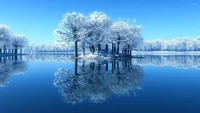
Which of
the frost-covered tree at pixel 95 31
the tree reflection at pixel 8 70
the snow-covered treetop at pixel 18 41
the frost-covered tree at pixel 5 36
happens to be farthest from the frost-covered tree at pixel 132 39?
the snow-covered treetop at pixel 18 41

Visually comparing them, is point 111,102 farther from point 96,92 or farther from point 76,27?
point 76,27

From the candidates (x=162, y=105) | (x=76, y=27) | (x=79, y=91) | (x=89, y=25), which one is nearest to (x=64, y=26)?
(x=76, y=27)

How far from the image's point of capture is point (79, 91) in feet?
41.0

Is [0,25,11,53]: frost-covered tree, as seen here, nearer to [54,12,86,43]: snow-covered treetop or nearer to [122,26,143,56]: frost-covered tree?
[54,12,86,43]: snow-covered treetop

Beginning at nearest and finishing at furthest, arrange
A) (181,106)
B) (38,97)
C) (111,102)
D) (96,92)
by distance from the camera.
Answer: (181,106) < (111,102) < (38,97) < (96,92)

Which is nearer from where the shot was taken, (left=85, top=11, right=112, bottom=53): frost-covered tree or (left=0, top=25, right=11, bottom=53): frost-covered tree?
(left=85, top=11, right=112, bottom=53): frost-covered tree

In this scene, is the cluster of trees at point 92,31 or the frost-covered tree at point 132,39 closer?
the cluster of trees at point 92,31

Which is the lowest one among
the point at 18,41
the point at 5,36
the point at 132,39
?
the point at 132,39

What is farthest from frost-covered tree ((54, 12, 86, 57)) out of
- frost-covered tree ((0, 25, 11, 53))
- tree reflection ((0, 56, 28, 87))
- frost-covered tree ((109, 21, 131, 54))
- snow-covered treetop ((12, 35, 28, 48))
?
snow-covered treetop ((12, 35, 28, 48))

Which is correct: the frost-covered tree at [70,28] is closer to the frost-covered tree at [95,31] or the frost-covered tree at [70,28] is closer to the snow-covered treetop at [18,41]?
the frost-covered tree at [95,31]

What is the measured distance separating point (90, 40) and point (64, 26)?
359 inches

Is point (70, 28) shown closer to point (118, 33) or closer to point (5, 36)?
point (118, 33)

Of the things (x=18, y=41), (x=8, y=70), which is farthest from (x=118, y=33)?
(x=18, y=41)

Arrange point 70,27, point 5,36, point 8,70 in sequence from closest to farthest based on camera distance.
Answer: point 8,70 → point 70,27 → point 5,36
